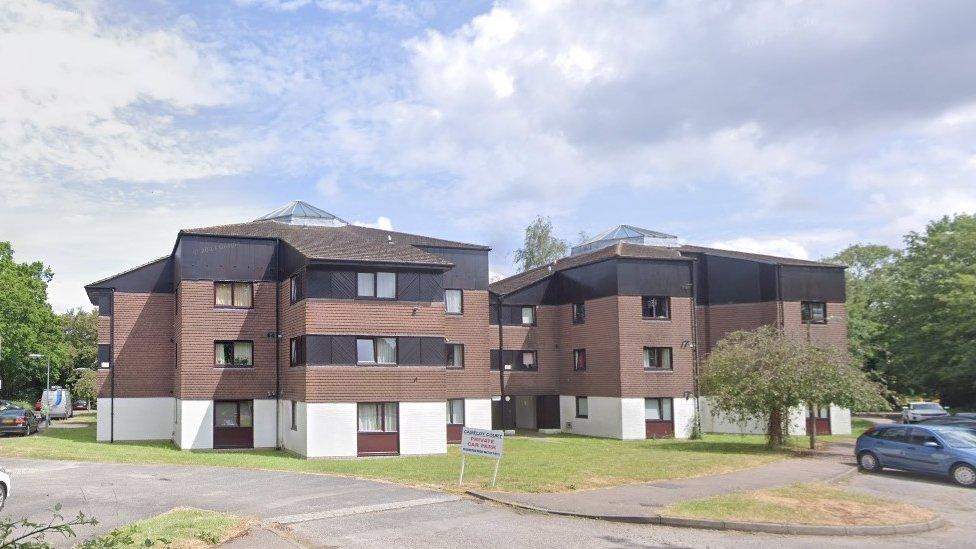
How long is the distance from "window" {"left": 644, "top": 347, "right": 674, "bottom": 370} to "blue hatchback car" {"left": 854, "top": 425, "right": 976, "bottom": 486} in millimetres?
13303

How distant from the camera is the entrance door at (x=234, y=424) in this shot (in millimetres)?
32562

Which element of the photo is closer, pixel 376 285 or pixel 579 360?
pixel 376 285

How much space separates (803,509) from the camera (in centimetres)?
1642

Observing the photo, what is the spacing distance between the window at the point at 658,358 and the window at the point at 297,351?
16.4 metres

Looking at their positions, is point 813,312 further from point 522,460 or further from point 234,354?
point 234,354

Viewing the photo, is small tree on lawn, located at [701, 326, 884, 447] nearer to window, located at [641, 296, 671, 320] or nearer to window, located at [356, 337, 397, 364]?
window, located at [641, 296, 671, 320]

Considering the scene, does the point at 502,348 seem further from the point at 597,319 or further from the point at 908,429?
the point at 908,429

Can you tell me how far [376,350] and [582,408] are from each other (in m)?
14.6

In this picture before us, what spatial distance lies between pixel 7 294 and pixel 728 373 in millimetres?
48055

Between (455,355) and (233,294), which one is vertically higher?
(233,294)

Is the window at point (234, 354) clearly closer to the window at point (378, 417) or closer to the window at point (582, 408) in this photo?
the window at point (378, 417)

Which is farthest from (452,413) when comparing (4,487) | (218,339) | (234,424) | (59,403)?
(59,403)

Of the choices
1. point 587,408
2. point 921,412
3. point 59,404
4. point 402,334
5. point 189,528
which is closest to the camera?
point 189,528

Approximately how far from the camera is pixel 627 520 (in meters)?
15.5
